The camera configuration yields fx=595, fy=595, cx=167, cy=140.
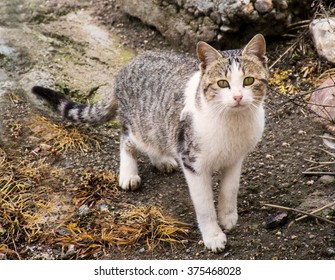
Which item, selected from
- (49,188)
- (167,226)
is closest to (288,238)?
(167,226)

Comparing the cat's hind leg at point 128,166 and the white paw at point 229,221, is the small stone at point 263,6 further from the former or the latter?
the white paw at point 229,221

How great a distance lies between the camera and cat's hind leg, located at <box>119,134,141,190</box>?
13.9ft

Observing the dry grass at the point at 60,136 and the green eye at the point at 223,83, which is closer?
the green eye at the point at 223,83

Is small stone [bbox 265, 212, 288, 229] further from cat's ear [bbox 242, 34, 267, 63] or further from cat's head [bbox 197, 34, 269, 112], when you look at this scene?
cat's ear [bbox 242, 34, 267, 63]

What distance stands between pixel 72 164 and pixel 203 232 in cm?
126

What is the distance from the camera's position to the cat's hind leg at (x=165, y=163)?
439 centimetres

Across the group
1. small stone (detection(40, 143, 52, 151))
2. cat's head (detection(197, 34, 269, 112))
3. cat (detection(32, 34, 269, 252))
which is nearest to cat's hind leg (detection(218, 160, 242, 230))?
cat (detection(32, 34, 269, 252))

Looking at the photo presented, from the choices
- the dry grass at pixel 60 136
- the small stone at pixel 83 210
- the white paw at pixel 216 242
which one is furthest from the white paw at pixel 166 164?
the white paw at pixel 216 242

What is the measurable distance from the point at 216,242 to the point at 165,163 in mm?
968

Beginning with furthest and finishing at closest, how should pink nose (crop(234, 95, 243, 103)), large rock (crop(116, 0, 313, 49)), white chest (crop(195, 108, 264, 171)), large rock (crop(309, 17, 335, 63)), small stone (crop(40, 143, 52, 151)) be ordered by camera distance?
large rock (crop(116, 0, 313, 49)), large rock (crop(309, 17, 335, 63)), small stone (crop(40, 143, 52, 151)), white chest (crop(195, 108, 264, 171)), pink nose (crop(234, 95, 243, 103))

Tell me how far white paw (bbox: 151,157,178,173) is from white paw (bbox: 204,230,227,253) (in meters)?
0.90

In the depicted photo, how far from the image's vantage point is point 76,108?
445 cm

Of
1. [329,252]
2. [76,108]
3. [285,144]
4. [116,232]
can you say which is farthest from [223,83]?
[76,108]
